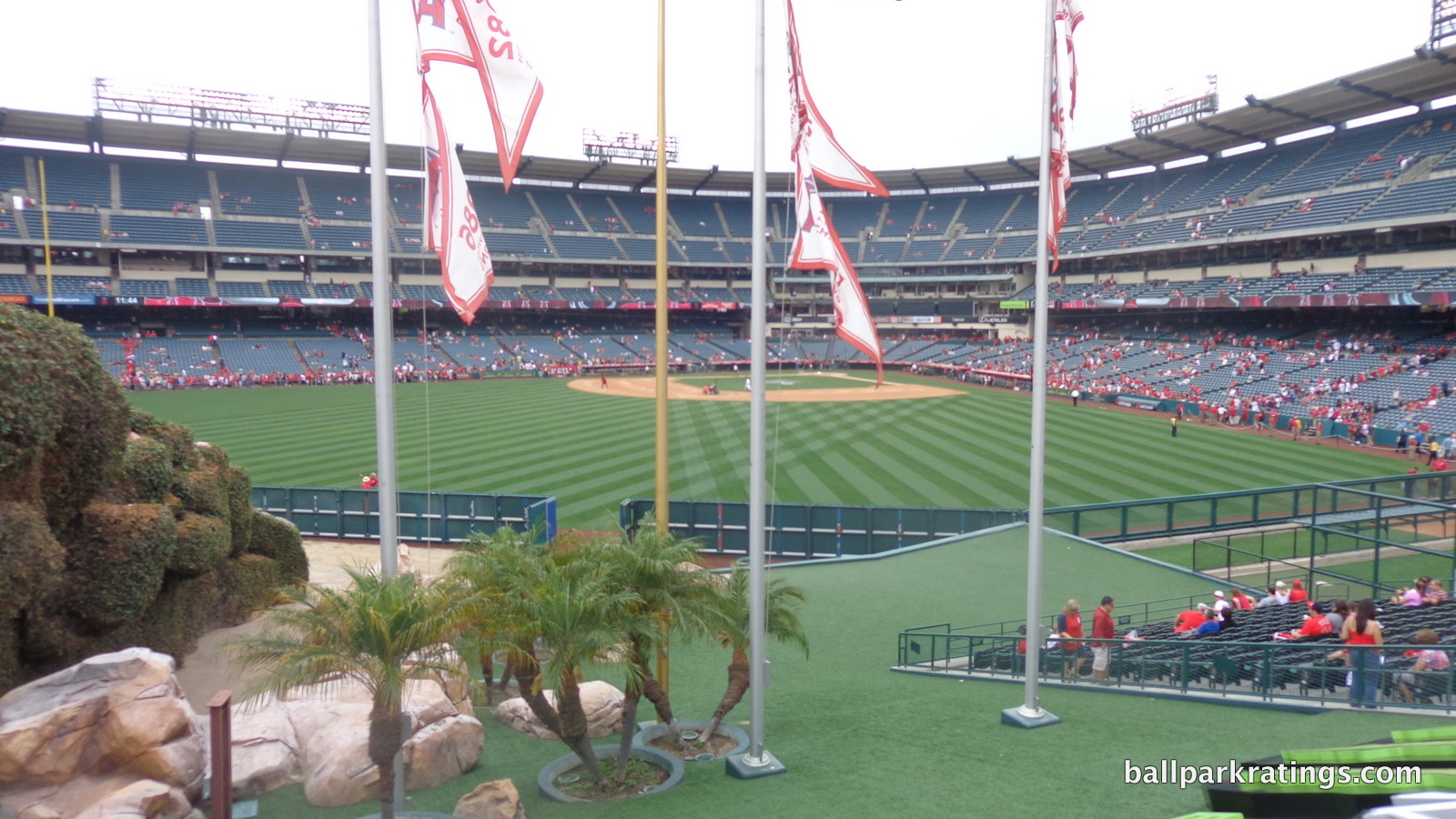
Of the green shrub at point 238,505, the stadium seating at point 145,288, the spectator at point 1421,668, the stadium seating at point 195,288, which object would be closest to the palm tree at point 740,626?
the spectator at point 1421,668

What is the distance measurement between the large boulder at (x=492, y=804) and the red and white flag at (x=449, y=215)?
4.04 m

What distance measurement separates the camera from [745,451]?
3225 centimetres

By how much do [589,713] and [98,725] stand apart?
4.37 m

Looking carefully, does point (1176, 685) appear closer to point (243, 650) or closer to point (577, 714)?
point (577, 714)

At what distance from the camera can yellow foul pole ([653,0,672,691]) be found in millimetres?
8953

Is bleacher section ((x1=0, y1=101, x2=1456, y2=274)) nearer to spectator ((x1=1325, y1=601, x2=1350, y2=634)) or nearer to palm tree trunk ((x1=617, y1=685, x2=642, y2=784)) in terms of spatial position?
spectator ((x1=1325, y1=601, x2=1350, y2=634))

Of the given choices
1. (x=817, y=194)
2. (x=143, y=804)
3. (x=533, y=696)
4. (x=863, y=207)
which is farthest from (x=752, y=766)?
(x=863, y=207)

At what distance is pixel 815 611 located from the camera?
595 inches

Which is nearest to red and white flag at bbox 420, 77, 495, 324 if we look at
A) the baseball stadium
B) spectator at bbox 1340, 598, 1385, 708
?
the baseball stadium

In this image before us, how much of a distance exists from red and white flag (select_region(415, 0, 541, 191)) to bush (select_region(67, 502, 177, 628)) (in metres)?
5.63

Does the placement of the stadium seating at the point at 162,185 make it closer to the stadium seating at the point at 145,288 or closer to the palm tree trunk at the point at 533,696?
the stadium seating at the point at 145,288

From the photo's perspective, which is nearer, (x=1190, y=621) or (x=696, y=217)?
(x=1190, y=621)

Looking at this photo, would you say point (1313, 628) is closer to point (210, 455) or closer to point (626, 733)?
point (626, 733)

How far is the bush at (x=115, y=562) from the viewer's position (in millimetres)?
8547
